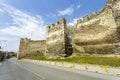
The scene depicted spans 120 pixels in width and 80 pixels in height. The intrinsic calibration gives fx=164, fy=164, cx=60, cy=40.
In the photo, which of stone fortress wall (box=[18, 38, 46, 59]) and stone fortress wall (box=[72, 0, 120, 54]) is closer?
stone fortress wall (box=[72, 0, 120, 54])

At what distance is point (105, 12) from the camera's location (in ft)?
85.1

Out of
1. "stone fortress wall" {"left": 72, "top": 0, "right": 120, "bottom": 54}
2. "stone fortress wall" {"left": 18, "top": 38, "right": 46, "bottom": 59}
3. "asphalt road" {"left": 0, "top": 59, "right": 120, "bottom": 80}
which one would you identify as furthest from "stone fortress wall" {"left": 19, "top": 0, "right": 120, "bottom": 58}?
"stone fortress wall" {"left": 18, "top": 38, "right": 46, "bottom": 59}

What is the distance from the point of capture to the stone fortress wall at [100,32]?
23.5 metres

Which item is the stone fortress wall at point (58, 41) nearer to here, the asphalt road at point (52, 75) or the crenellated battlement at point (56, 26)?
the crenellated battlement at point (56, 26)

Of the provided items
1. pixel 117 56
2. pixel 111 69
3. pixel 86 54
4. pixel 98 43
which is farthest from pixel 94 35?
pixel 111 69

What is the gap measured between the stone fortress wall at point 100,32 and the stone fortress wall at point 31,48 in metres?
34.4

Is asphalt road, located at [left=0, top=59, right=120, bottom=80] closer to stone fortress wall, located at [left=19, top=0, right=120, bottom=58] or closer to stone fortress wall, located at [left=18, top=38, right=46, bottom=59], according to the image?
stone fortress wall, located at [left=19, top=0, right=120, bottom=58]

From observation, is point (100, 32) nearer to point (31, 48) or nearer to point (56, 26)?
point (56, 26)

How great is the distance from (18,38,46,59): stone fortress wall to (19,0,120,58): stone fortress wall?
21658 millimetres

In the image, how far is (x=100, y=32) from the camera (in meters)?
26.3

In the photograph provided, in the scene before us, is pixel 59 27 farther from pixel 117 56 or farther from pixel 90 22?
pixel 117 56

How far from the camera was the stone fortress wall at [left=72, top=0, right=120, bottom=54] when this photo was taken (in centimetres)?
2350

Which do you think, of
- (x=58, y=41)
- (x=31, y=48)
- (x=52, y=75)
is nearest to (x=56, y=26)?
(x=58, y=41)

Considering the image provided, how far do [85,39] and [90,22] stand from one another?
320cm
